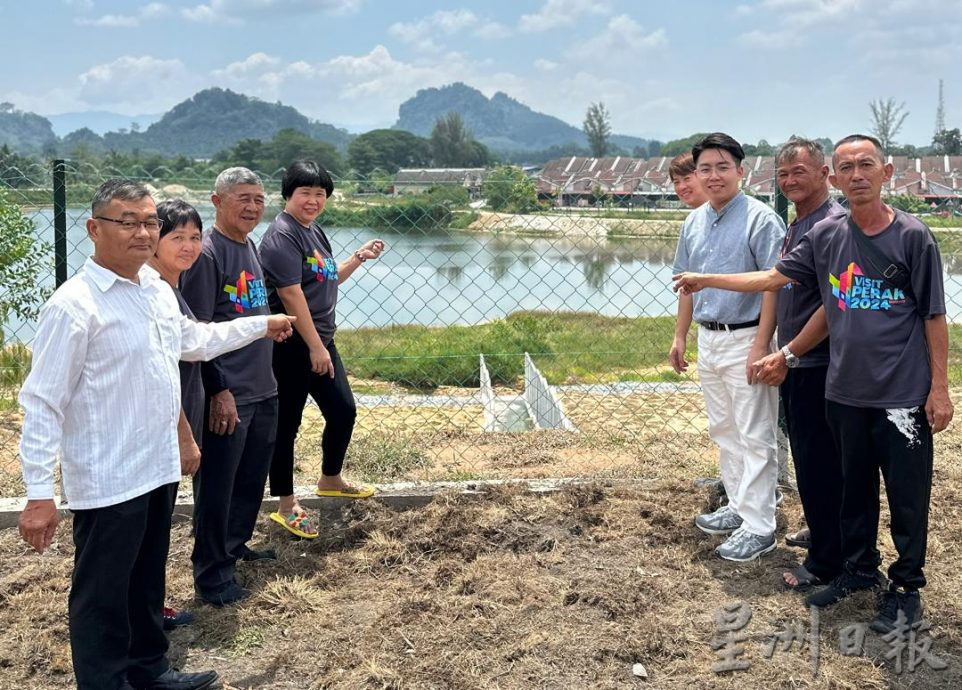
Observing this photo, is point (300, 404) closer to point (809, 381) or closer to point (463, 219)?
point (463, 219)

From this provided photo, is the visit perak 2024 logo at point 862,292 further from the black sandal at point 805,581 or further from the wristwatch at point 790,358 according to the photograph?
→ the black sandal at point 805,581

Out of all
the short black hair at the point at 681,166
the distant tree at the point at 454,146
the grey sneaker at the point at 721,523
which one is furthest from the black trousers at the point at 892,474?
the distant tree at the point at 454,146

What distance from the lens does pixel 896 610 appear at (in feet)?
10.00

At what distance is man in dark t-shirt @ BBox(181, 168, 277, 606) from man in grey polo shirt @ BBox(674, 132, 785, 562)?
1.77 m

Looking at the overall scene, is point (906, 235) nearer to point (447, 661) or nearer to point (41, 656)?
point (447, 661)

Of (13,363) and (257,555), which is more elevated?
(13,363)

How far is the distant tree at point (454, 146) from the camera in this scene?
125m

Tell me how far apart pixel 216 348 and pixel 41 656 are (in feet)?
3.89

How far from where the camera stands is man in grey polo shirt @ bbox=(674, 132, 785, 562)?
3.52 meters

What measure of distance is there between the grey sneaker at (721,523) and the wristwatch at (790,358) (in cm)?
86

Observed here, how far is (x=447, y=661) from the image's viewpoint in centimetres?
288

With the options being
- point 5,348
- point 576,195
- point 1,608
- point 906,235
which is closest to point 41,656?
point 1,608

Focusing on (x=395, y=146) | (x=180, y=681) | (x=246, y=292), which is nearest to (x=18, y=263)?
(x=246, y=292)

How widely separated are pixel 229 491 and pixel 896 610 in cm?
240
